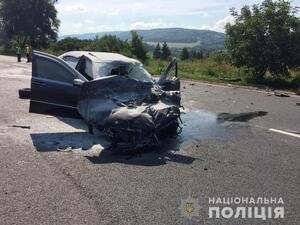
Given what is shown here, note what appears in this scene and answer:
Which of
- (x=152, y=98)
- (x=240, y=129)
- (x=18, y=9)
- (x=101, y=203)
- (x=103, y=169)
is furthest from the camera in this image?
(x=18, y=9)

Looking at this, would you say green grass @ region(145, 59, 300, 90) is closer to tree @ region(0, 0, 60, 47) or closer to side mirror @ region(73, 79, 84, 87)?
side mirror @ region(73, 79, 84, 87)

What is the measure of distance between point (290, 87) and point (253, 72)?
2415 mm

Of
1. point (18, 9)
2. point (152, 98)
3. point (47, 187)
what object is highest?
point (18, 9)

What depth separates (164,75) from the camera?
11.4 meters

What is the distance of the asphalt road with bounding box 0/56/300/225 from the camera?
4.92 m

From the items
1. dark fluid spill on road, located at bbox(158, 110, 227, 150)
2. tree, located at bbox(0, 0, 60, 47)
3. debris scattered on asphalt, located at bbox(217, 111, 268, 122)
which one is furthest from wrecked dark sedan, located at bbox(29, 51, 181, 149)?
tree, located at bbox(0, 0, 60, 47)

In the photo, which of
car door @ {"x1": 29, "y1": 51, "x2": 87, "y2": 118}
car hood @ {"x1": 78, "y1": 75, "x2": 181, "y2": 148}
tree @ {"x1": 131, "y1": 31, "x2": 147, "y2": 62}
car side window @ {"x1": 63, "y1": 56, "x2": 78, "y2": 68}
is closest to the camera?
car hood @ {"x1": 78, "y1": 75, "x2": 181, "y2": 148}

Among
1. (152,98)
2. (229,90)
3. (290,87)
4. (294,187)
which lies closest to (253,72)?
(290,87)

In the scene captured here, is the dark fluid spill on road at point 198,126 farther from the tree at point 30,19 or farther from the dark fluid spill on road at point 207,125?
the tree at point 30,19

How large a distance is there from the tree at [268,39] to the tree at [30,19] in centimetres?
4359

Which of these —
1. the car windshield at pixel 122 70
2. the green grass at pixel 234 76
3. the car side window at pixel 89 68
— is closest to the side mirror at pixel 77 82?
the car windshield at pixel 122 70

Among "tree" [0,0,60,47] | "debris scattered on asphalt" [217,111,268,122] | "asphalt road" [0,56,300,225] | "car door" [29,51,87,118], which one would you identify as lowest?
"asphalt road" [0,56,300,225]

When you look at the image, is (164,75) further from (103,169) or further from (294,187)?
(294,187)

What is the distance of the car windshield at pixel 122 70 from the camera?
378 inches
